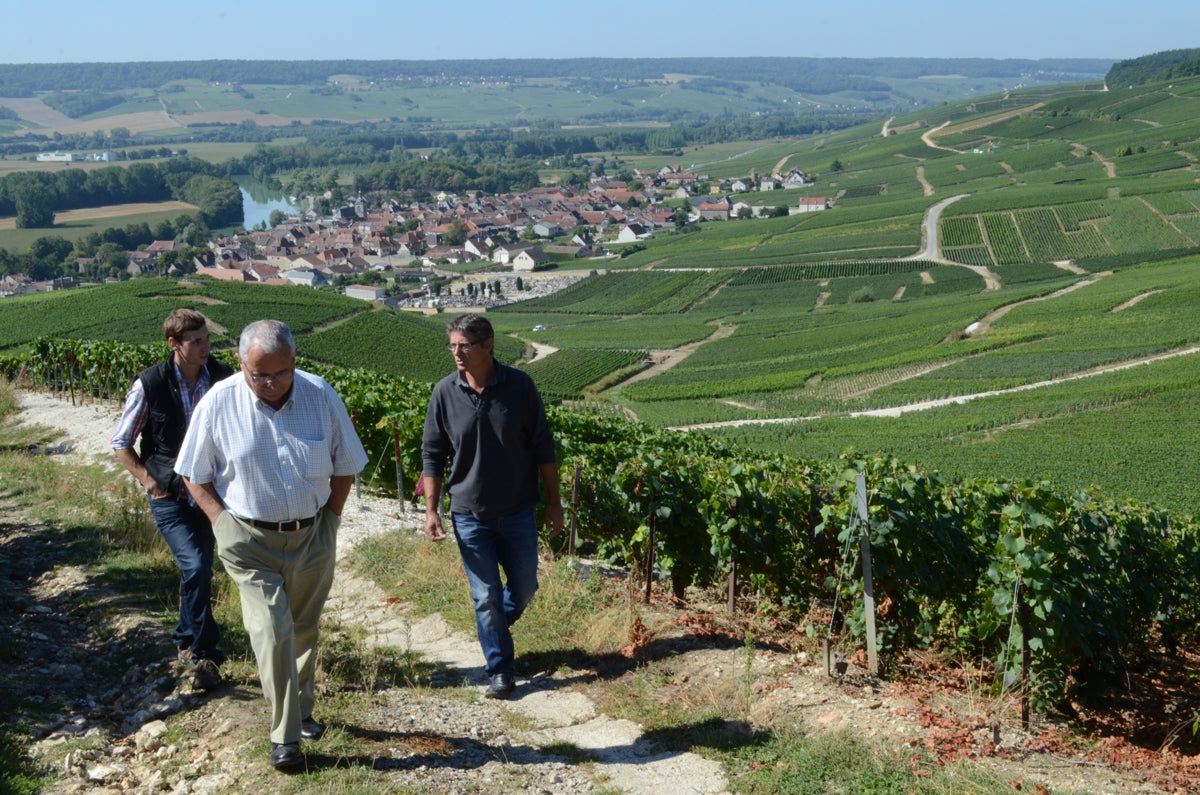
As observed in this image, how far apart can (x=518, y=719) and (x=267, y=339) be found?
2.48 m

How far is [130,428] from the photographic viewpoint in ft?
20.4

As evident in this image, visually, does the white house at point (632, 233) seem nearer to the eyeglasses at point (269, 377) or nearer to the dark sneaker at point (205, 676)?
the dark sneaker at point (205, 676)

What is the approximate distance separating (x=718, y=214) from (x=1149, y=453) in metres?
121

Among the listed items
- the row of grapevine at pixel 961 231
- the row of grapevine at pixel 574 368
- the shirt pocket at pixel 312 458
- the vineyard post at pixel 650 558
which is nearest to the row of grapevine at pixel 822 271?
the row of grapevine at pixel 961 231

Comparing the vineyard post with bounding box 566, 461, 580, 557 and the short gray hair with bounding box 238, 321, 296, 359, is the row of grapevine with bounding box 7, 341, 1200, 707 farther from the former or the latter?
the short gray hair with bounding box 238, 321, 296, 359

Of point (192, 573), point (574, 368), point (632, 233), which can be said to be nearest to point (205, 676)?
point (192, 573)

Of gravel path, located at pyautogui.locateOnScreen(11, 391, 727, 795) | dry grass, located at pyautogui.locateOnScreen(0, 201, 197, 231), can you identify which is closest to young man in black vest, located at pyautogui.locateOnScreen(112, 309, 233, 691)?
gravel path, located at pyautogui.locateOnScreen(11, 391, 727, 795)

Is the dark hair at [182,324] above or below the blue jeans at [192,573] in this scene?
above

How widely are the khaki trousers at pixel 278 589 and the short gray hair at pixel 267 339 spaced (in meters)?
0.84

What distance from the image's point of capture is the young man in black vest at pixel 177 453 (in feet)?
20.1

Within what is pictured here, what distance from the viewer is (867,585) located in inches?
256

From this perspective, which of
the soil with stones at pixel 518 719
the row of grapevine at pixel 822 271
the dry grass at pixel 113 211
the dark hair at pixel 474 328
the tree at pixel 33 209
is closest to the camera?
the soil with stones at pixel 518 719

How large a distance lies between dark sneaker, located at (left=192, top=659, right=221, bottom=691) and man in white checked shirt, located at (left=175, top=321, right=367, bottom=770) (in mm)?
1010

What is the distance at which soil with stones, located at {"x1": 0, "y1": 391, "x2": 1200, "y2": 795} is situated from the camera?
5.04 m
